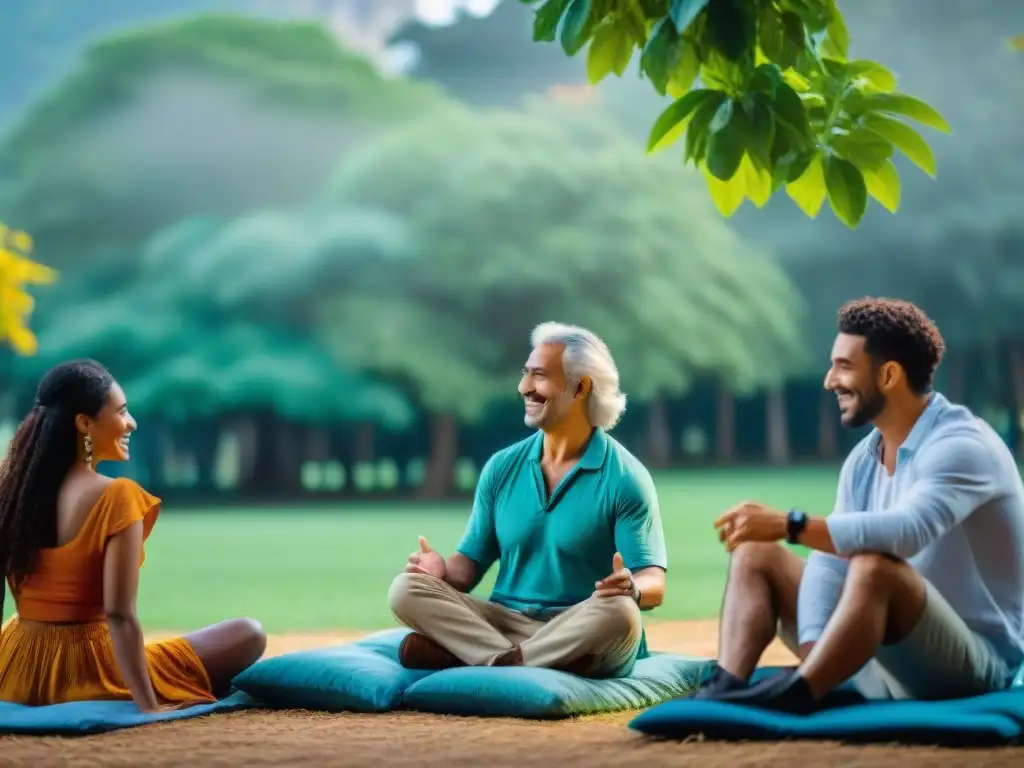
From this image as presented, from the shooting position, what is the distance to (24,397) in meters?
20.3

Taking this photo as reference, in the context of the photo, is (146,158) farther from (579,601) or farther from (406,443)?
(579,601)

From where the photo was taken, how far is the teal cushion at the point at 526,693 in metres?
4.43

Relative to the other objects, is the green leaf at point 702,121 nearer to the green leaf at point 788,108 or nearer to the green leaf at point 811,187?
the green leaf at point 788,108

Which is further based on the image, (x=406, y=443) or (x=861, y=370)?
(x=406, y=443)

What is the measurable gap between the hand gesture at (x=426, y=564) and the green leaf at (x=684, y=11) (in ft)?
7.09

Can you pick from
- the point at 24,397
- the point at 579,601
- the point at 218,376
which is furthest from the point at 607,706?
the point at 24,397

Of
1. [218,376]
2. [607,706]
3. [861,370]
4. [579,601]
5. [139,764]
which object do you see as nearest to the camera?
[139,764]

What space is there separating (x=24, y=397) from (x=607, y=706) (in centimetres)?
1719

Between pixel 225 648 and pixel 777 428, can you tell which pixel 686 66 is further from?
pixel 777 428

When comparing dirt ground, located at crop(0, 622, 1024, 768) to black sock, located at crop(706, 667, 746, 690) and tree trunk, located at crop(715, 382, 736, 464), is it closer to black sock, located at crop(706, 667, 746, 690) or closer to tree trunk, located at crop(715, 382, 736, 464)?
black sock, located at crop(706, 667, 746, 690)

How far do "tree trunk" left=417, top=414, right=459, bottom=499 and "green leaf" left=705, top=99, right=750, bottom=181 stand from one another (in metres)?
16.2

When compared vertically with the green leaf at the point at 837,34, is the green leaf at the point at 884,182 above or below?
below

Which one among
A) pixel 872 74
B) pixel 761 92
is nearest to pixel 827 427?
pixel 872 74

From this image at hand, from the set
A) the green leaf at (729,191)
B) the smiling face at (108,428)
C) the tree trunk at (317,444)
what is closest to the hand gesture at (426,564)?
the smiling face at (108,428)
